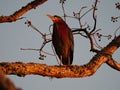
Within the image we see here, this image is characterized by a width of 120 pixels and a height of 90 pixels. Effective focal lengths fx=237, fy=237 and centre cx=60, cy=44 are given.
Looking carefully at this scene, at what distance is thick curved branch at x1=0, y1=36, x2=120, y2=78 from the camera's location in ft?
8.46

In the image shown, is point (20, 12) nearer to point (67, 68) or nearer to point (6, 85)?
point (67, 68)

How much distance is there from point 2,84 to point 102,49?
3.09 meters

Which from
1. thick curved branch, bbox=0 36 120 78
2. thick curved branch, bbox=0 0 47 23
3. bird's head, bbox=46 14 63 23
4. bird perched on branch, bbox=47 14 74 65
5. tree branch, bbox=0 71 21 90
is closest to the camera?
tree branch, bbox=0 71 21 90

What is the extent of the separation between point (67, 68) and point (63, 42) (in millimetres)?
2618

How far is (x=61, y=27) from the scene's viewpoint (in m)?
5.73

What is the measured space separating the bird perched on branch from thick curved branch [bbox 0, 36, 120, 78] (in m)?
1.97

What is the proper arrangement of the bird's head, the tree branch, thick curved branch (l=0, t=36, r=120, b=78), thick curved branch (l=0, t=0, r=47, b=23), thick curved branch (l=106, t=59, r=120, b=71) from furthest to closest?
the bird's head → thick curved branch (l=106, t=59, r=120, b=71) → thick curved branch (l=0, t=0, r=47, b=23) → thick curved branch (l=0, t=36, r=120, b=78) → the tree branch

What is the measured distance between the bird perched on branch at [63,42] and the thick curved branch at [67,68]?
6.45ft

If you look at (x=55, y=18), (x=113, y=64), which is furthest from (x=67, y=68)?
(x=55, y=18)

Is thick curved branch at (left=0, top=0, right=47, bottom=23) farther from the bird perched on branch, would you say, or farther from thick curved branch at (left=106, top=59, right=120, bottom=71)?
the bird perched on branch

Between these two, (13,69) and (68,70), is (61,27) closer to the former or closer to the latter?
(68,70)

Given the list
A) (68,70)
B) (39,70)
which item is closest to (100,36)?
(68,70)

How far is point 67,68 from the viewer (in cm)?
300

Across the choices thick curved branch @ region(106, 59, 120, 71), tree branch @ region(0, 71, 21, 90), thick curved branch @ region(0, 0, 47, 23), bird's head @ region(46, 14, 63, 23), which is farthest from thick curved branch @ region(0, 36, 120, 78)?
bird's head @ region(46, 14, 63, 23)
